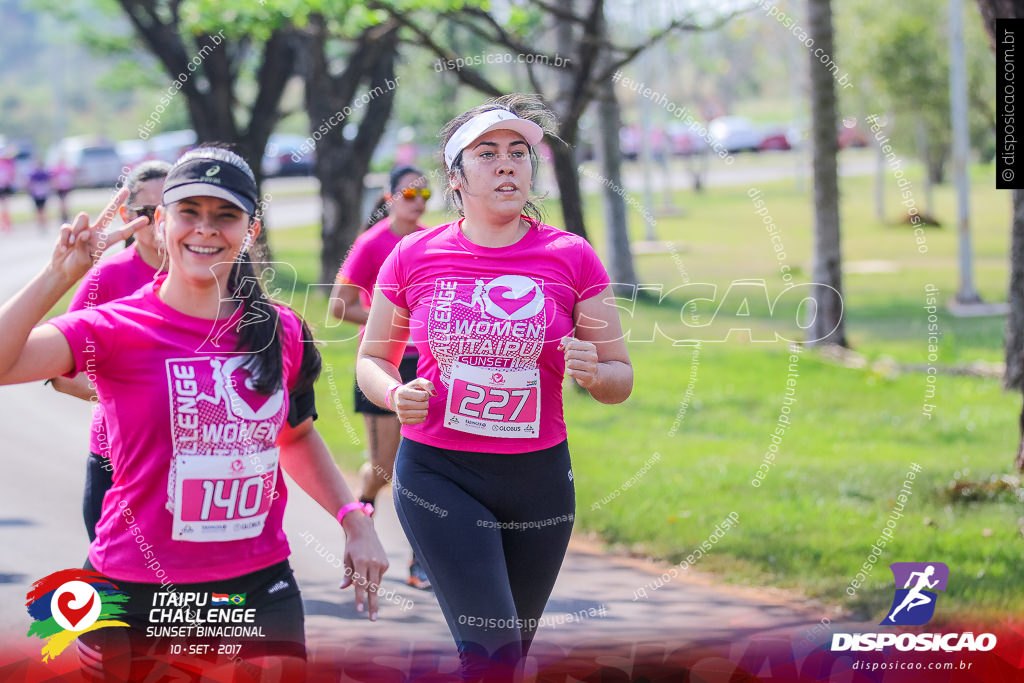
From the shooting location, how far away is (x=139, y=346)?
9.75 ft

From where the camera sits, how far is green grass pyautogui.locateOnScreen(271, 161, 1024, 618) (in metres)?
6.45

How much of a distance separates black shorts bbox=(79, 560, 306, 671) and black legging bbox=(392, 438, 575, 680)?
0.50 metres

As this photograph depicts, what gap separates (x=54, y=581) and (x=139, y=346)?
0.98m

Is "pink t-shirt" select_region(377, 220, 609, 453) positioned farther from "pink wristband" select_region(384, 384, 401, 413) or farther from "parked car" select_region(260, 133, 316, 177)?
"parked car" select_region(260, 133, 316, 177)

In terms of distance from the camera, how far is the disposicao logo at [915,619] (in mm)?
4492

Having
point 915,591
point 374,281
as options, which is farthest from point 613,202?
point 915,591

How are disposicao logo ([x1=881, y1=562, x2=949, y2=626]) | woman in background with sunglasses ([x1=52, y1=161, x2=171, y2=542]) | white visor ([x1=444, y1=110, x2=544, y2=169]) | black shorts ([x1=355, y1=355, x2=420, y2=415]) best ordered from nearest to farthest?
white visor ([x1=444, y1=110, x2=544, y2=169]), woman in background with sunglasses ([x1=52, y1=161, x2=171, y2=542]), disposicao logo ([x1=881, y1=562, x2=949, y2=626]), black shorts ([x1=355, y1=355, x2=420, y2=415])

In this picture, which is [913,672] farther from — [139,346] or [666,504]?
[666,504]

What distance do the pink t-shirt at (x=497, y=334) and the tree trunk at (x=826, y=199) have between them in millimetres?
10108

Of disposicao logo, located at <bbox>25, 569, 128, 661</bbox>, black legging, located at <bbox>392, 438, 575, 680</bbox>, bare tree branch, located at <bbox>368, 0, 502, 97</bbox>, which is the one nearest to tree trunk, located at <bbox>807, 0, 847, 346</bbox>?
bare tree branch, located at <bbox>368, 0, 502, 97</bbox>

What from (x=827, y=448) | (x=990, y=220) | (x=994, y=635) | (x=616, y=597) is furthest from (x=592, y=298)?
(x=990, y=220)

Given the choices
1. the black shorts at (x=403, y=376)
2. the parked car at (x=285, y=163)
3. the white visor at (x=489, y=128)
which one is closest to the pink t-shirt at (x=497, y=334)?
the white visor at (x=489, y=128)

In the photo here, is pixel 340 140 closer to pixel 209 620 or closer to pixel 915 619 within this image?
pixel 915 619

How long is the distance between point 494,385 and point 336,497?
56cm
